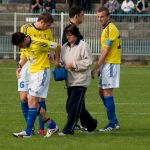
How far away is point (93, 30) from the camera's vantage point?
35.0 meters

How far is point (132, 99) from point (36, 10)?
18133mm

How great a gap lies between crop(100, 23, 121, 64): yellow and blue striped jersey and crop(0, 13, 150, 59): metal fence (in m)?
18.2

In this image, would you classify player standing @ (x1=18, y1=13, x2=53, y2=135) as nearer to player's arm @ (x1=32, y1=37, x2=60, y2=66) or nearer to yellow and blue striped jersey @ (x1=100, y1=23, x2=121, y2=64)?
player's arm @ (x1=32, y1=37, x2=60, y2=66)

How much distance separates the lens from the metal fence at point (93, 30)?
1346 inches

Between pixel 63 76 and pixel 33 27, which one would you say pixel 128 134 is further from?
pixel 33 27

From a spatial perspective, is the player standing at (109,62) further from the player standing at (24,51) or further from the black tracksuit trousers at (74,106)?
the player standing at (24,51)

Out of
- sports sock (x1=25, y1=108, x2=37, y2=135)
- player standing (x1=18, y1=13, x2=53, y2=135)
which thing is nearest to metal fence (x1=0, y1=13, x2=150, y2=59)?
player standing (x1=18, y1=13, x2=53, y2=135)

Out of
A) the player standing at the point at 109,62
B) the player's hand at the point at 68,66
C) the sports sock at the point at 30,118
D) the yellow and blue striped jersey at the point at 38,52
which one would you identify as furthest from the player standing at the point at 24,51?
the player standing at the point at 109,62

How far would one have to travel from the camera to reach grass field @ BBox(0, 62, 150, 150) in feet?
42.3

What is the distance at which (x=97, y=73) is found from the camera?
14.8 m

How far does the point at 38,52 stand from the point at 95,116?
3440 mm

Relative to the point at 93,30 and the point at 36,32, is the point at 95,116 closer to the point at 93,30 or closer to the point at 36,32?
the point at 36,32

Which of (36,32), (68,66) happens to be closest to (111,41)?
(68,66)

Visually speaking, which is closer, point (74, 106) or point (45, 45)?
point (45, 45)
